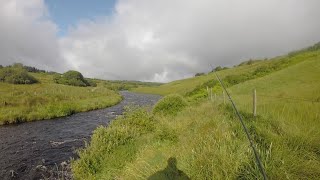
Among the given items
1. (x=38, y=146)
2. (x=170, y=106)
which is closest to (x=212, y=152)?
(x=38, y=146)

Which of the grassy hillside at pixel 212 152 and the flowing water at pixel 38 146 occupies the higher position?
the grassy hillside at pixel 212 152

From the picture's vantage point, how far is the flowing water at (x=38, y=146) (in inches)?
550

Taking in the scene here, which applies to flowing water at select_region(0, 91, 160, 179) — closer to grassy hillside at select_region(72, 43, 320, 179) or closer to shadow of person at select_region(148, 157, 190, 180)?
grassy hillside at select_region(72, 43, 320, 179)

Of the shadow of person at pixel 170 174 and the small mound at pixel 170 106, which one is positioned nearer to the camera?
the shadow of person at pixel 170 174

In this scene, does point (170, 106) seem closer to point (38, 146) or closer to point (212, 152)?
point (38, 146)

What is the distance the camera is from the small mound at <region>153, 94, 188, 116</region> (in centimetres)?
2486

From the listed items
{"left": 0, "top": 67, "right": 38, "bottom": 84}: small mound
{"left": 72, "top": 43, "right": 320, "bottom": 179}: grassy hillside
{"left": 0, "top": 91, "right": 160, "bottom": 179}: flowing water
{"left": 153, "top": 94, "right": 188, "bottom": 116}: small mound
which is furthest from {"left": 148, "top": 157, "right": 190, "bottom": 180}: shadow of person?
{"left": 0, "top": 67, "right": 38, "bottom": 84}: small mound

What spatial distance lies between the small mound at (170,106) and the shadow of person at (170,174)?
1626cm

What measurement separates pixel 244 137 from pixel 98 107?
41.1m

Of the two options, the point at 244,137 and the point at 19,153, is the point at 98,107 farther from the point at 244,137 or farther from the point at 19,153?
the point at 244,137

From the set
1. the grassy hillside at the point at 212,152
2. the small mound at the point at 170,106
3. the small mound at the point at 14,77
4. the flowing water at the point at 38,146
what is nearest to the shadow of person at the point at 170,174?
the grassy hillside at the point at 212,152

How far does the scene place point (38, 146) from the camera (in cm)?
1884

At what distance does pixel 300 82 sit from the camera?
32.6 meters

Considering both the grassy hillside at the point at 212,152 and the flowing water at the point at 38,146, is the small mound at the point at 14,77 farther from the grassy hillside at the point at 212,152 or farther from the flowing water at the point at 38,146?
the grassy hillside at the point at 212,152
